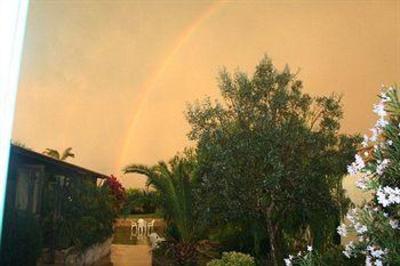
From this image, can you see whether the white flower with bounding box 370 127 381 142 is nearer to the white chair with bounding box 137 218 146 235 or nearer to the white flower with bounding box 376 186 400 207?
the white flower with bounding box 376 186 400 207

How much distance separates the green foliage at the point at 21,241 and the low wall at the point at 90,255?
2.74 m

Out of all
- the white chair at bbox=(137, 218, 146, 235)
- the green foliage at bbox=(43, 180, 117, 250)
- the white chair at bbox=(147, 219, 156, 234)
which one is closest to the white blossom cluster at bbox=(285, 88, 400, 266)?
the green foliage at bbox=(43, 180, 117, 250)

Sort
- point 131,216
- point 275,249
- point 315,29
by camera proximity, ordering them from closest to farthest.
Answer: point 275,249 < point 315,29 < point 131,216

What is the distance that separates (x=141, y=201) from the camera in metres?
10.2

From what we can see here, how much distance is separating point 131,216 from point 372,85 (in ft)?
23.2

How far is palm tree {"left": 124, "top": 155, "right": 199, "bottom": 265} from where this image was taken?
8.44 meters

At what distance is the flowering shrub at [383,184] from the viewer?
1.87 meters

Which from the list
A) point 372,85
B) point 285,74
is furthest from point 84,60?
point 372,85

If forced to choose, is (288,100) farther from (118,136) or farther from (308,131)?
(118,136)

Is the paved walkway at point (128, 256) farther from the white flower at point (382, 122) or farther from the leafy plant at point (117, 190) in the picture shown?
the white flower at point (382, 122)

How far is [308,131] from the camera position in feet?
19.2

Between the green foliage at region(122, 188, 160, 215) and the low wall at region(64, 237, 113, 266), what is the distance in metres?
0.98

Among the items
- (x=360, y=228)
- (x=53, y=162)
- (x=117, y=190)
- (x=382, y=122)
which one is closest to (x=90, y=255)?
(x=53, y=162)

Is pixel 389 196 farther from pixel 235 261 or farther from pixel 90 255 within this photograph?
pixel 90 255
